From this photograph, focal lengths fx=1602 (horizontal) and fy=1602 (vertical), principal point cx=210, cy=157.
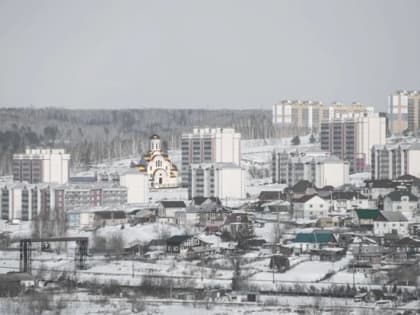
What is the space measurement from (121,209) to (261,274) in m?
8.83

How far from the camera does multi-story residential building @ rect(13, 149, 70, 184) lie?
3506cm

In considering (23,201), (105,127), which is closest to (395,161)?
(23,201)

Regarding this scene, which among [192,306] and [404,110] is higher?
[404,110]

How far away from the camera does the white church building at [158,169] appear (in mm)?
35969

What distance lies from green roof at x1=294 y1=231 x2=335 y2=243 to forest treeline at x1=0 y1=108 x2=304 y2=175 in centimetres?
1728

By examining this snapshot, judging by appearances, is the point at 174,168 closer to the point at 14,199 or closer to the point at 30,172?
the point at 30,172

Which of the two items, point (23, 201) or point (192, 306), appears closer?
point (192, 306)

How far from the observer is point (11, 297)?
19.8 metres

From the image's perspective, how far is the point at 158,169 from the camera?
36125 millimetres

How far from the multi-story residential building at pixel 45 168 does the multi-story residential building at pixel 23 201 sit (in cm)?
272

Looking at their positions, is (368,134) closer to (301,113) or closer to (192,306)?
(301,113)

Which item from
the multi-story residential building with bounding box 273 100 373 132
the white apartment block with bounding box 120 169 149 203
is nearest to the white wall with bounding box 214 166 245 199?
the white apartment block with bounding box 120 169 149 203

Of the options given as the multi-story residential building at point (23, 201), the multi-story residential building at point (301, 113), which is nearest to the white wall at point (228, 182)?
the multi-story residential building at point (23, 201)

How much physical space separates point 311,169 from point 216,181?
2550 millimetres
